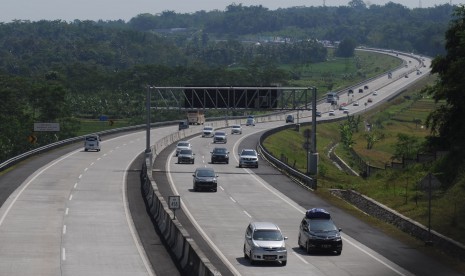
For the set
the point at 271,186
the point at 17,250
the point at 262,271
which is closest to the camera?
the point at 262,271

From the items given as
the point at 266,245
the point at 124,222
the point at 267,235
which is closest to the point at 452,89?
the point at 124,222

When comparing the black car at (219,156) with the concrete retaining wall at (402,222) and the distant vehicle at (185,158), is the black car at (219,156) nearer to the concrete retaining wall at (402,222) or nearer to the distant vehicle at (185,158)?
the distant vehicle at (185,158)

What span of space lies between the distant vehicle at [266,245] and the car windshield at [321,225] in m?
3.30

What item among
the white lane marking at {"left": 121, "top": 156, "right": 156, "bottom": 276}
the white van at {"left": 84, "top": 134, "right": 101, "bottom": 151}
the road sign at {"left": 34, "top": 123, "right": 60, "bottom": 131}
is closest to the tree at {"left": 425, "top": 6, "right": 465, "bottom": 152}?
the white lane marking at {"left": 121, "top": 156, "right": 156, "bottom": 276}

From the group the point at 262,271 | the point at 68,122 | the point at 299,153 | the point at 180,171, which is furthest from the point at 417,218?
the point at 68,122

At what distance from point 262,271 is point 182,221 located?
15.1 m

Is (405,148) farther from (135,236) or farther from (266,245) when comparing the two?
(266,245)

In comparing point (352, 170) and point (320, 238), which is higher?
point (320, 238)

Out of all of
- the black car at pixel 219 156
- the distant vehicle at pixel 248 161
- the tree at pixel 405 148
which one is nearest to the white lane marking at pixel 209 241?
the distant vehicle at pixel 248 161

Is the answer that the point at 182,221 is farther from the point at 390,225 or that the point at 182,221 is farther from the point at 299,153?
the point at 299,153

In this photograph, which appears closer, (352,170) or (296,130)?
(352,170)

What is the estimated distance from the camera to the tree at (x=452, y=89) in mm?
64188

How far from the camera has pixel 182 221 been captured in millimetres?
51625

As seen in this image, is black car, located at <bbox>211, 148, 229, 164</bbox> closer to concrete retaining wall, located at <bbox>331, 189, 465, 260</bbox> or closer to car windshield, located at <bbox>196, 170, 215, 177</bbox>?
car windshield, located at <bbox>196, 170, 215, 177</bbox>
